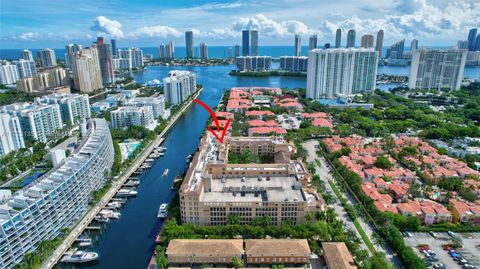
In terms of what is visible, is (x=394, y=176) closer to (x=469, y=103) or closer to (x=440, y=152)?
(x=440, y=152)

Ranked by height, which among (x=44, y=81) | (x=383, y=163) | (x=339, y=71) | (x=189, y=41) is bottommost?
(x=383, y=163)

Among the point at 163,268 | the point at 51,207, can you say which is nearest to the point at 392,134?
the point at 163,268

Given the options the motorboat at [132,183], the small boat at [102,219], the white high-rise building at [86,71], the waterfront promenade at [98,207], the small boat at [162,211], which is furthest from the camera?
the white high-rise building at [86,71]

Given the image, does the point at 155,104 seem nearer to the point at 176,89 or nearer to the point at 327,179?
the point at 176,89

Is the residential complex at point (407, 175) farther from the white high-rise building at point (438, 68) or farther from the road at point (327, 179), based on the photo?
the white high-rise building at point (438, 68)

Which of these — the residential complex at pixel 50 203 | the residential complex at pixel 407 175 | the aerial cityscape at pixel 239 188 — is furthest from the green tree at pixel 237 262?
the residential complex at pixel 50 203

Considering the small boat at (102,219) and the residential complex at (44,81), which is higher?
the residential complex at (44,81)

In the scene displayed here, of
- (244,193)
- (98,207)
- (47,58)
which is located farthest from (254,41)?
(244,193)
